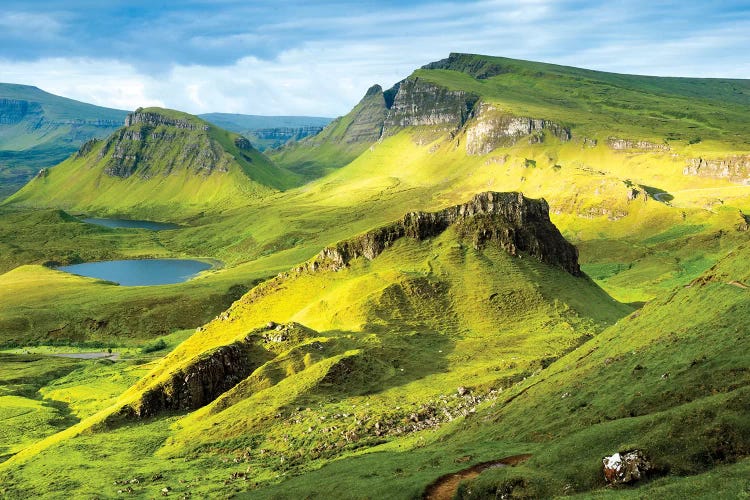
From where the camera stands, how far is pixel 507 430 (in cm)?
6247

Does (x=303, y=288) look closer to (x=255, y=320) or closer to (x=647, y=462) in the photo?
(x=255, y=320)

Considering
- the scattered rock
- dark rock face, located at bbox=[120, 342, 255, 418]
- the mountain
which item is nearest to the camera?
the scattered rock

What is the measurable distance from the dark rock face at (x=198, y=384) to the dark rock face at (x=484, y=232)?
4926cm

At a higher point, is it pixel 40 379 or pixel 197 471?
pixel 197 471

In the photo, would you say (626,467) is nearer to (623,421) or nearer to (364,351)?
(623,421)

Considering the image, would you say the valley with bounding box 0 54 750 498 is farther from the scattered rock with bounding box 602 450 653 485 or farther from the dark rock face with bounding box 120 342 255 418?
the scattered rock with bounding box 602 450 653 485

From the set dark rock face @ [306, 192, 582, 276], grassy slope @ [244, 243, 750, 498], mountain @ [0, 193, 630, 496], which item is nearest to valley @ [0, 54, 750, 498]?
grassy slope @ [244, 243, 750, 498]

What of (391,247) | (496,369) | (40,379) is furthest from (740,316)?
(40,379)

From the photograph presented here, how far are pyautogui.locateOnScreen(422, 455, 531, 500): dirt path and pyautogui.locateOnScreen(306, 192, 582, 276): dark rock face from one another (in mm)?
96827

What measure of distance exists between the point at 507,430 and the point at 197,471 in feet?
123

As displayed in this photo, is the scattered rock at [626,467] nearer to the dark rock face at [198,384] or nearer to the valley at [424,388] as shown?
the valley at [424,388]

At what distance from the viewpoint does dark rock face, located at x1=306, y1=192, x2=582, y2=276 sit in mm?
147750

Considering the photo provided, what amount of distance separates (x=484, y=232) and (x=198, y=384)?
243 ft

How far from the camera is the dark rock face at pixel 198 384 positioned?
101 meters
